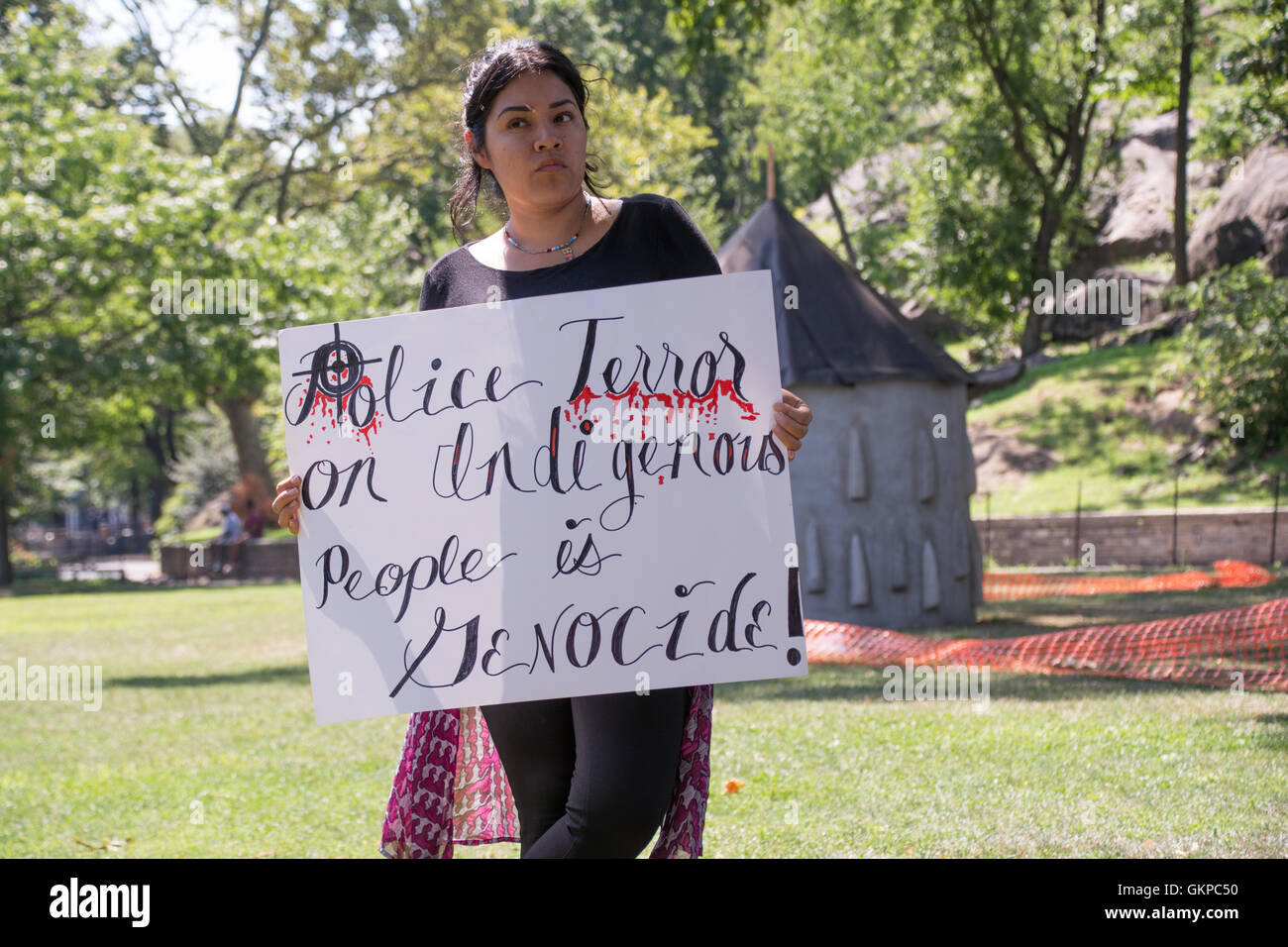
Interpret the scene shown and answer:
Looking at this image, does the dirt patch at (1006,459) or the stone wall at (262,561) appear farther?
the stone wall at (262,561)

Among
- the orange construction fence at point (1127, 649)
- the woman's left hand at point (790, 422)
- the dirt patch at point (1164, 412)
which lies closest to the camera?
the woman's left hand at point (790, 422)

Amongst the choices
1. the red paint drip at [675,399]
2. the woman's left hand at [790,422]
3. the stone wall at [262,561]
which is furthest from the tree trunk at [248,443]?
the woman's left hand at [790,422]

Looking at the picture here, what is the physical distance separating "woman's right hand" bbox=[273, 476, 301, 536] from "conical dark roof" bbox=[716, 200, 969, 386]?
32.2ft

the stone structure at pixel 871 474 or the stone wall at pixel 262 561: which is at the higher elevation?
the stone structure at pixel 871 474

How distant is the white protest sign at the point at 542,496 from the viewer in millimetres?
3229

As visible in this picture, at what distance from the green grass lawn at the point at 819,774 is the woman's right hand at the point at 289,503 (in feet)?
8.04

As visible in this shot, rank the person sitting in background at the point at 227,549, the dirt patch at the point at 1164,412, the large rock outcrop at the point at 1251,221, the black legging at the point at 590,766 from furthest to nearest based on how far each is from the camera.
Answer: the large rock outcrop at the point at 1251,221 < the person sitting in background at the point at 227,549 < the dirt patch at the point at 1164,412 < the black legging at the point at 590,766

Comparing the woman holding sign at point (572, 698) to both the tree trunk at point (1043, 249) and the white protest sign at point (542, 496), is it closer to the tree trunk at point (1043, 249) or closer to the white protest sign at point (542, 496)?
the white protest sign at point (542, 496)

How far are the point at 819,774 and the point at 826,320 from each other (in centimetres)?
767

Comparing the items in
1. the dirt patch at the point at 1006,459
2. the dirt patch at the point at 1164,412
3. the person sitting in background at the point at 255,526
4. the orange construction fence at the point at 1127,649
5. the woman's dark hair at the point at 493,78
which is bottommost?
the orange construction fence at the point at 1127,649

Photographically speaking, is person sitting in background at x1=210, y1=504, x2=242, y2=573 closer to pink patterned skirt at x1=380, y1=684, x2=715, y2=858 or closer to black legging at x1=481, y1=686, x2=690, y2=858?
pink patterned skirt at x1=380, y1=684, x2=715, y2=858

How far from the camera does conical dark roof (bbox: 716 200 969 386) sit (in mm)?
13125
